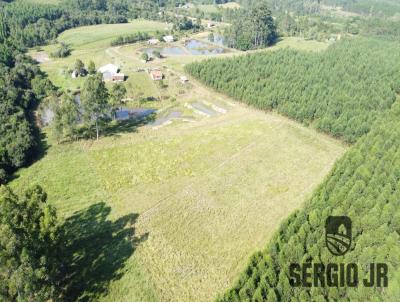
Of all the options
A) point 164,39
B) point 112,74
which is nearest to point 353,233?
point 112,74

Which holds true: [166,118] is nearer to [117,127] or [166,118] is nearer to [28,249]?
[117,127]

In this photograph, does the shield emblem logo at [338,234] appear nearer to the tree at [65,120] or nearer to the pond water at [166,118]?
the pond water at [166,118]

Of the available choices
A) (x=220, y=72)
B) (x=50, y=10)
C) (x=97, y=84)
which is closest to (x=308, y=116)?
(x=220, y=72)

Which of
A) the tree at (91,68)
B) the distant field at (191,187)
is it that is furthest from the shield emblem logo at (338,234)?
the tree at (91,68)

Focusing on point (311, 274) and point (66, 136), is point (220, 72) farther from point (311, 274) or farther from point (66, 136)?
point (311, 274)

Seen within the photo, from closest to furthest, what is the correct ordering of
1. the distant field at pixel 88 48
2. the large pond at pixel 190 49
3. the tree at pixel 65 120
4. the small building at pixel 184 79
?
the tree at pixel 65 120 → the small building at pixel 184 79 → the distant field at pixel 88 48 → the large pond at pixel 190 49

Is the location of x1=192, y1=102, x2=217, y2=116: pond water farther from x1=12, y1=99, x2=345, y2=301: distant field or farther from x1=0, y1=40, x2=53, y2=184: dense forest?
x1=0, y1=40, x2=53, y2=184: dense forest
